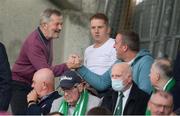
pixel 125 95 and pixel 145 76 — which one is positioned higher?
pixel 145 76

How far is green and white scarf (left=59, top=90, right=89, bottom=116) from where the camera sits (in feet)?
26.2

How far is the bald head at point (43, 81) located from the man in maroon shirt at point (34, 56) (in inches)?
8.2

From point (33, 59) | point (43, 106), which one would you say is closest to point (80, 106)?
point (43, 106)

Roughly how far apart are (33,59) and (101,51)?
2.28 feet

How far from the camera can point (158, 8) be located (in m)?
10.3

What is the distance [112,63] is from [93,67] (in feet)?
0.71

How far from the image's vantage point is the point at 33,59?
8.67 meters

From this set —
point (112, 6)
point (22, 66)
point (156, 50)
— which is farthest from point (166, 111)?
point (112, 6)

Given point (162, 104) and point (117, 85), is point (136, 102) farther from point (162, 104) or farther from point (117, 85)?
point (162, 104)

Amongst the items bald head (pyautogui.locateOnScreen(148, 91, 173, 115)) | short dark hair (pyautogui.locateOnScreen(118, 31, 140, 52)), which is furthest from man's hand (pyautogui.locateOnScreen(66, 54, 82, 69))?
bald head (pyautogui.locateOnScreen(148, 91, 173, 115))

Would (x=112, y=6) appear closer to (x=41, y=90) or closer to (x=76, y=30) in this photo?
(x=76, y=30)

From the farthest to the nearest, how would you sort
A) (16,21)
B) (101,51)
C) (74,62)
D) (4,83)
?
(16,21) → (101,51) → (74,62) → (4,83)

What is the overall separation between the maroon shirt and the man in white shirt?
0.40 metres

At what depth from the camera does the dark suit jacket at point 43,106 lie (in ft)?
27.3
